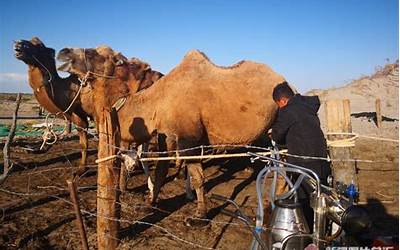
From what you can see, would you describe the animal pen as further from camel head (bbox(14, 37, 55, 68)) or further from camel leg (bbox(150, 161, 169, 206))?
camel head (bbox(14, 37, 55, 68))

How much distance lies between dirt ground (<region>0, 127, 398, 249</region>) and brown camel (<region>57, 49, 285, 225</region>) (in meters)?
0.86

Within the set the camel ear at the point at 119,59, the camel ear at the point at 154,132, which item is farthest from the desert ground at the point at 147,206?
the camel ear at the point at 119,59

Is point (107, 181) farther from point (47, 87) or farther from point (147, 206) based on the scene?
point (47, 87)

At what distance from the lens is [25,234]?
14.8 feet

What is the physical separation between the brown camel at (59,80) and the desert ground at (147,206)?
128 cm

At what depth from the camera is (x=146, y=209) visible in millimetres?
5668

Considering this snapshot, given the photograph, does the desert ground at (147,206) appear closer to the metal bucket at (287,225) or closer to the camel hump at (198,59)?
the metal bucket at (287,225)

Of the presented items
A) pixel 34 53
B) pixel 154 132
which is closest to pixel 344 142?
pixel 154 132

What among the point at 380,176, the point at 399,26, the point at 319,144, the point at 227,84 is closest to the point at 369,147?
the point at 380,176

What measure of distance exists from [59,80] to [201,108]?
3792 millimetres

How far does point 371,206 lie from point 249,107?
2511 millimetres

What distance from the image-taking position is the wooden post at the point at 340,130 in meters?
3.88

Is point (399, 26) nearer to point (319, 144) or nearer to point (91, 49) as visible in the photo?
point (319, 144)

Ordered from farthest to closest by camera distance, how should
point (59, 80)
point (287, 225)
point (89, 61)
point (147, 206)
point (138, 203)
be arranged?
1. point (59, 80)
2. point (89, 61)
3. point (138, 203)
4. point (147, 206)
5. point (287, 225)
